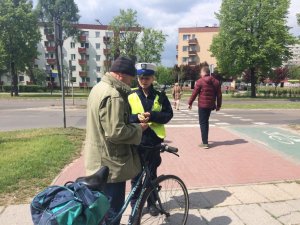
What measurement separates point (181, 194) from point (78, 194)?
194cm

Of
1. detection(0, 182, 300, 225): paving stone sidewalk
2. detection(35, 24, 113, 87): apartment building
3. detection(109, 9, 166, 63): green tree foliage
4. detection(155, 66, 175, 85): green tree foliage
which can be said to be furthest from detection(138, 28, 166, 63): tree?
detection(0, 182, 300, 225): paving stone sidewalk

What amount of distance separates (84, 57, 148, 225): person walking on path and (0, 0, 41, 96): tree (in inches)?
1530

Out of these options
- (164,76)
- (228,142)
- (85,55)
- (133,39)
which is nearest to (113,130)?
(228,142)

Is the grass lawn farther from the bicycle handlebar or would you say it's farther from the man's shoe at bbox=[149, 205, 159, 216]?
the bicycle handlebar

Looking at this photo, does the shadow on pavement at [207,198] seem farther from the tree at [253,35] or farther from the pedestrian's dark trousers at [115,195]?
the tree at [253,35]

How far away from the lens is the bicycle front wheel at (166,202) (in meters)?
3.46

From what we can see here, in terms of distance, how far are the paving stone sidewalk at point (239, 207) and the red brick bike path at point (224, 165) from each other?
0.42 m

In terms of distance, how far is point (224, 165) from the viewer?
678cm

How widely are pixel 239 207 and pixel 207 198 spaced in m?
0.50

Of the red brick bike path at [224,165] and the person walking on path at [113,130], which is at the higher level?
the person walking on path at [113,130]

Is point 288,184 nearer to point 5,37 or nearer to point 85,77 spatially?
point 5,37

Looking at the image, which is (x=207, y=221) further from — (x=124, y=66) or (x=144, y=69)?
(x=124, y=66)

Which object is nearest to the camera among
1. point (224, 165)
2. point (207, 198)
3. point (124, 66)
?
point (124, 66)

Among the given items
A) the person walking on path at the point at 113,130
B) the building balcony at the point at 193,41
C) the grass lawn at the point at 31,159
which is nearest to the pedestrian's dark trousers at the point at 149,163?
the person walking on path at the point at 113,130
